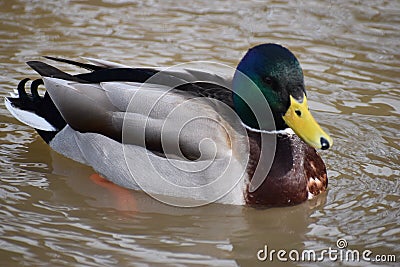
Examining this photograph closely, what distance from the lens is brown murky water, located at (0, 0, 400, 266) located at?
5539 mm

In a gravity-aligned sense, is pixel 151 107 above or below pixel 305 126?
above

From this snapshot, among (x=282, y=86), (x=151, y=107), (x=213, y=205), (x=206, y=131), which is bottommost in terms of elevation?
(x=213, y=205)

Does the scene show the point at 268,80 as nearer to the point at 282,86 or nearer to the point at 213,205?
the point at 282,86

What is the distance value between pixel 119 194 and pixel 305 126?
4.85 feet

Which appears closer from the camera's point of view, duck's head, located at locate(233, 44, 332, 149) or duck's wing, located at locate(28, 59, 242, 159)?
duck's head, located at locate(233, 44, 332, 149)

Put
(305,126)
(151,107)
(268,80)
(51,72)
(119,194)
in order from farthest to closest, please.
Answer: (51,72)
(119,194)
(151,107)
(268,80)
(305,126)

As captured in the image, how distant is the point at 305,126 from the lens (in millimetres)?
5852

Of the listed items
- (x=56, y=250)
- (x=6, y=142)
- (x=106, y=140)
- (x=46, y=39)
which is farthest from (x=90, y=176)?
(x=46, y=39)

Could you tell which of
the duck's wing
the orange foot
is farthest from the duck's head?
the orange foot

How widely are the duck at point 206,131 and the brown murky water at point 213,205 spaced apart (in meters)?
0.15

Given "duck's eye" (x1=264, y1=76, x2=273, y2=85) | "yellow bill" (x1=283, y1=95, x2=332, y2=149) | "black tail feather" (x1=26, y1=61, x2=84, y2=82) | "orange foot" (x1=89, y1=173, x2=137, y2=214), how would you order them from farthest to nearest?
"black tail feather" (x1=26, y1=61, x2=84, y2=82)
"orange foot" (x1=89, y1=173, x2=137, y2=214)
"duck's eye" (x1=264, y1=76, x2=273, y2=85)
"yellow bill" (x1=283, y1=95, x2=332, y2=149)

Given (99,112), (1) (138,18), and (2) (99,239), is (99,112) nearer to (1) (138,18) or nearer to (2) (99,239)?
(2) (99,239)

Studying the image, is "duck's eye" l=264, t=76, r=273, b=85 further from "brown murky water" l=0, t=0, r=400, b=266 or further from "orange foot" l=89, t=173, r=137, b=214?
"orange foot" l=89, t=173, r=137, b=214

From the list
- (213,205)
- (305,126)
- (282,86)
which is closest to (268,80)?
(282,86)
